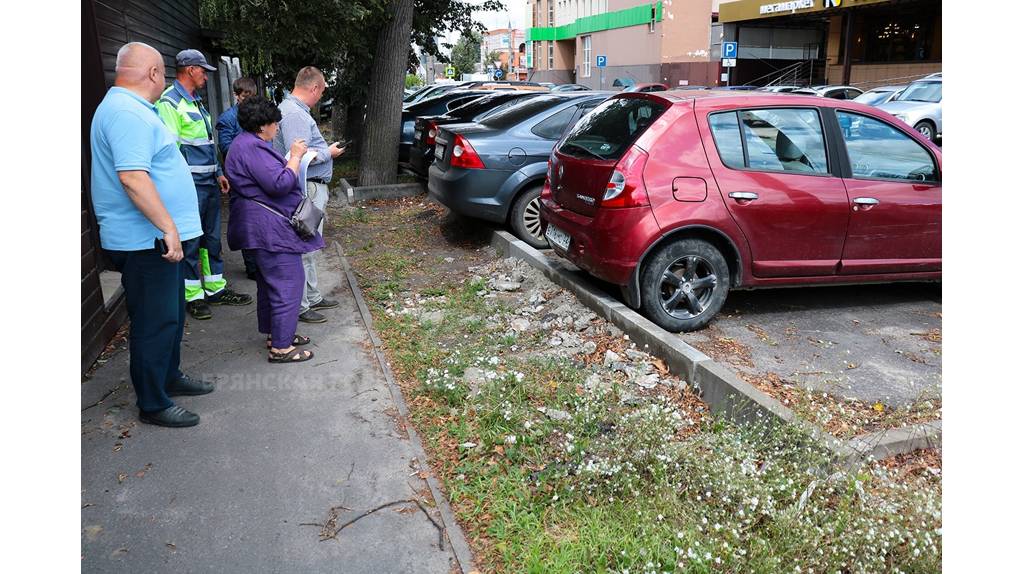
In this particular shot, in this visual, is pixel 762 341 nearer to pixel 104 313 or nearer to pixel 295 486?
pixel 295 486

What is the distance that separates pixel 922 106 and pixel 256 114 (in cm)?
1718

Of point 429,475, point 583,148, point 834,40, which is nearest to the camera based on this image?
point 429,475

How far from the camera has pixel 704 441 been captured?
387 cm

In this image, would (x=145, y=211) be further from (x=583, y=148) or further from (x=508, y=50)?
(x=508, y=50)

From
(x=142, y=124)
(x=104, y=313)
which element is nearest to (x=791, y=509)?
(x=142, y=124)

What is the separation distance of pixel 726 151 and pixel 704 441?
246 cm

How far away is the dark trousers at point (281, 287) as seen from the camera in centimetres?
510

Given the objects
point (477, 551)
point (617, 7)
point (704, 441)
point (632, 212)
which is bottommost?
point (477, 551)

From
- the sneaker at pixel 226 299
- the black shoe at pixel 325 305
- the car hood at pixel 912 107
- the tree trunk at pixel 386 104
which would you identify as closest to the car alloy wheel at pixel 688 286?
the black shoe at pixel 325 305

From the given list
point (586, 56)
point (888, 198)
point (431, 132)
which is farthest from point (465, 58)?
point (888, 198)

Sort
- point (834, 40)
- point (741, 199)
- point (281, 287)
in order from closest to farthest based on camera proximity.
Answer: point (281, 287) → point (741, 199) → point (834, 40)

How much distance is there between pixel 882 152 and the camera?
5832 mm

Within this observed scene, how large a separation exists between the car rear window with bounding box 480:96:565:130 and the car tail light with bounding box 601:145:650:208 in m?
3.35

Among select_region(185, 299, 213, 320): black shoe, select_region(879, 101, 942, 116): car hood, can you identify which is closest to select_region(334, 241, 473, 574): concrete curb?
select_region(185, 299, 213, 320): black shoe
